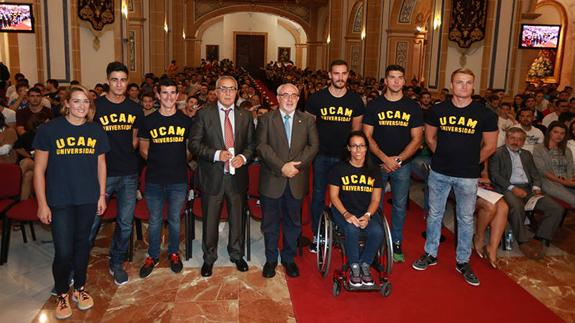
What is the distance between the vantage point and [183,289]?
14.1 ft

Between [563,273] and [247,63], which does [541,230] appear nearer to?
[563,273]

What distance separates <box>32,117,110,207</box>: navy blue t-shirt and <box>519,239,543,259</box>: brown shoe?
14.4ft

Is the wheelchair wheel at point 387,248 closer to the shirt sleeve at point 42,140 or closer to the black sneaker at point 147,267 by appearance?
the black sneaker at point 147,267

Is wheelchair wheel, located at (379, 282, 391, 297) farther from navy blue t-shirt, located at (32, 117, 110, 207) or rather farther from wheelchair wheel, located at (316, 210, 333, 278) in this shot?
navy blue t-shirt, located at (32, 117, 110, 207)

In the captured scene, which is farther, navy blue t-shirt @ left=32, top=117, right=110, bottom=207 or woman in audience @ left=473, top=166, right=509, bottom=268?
woman in audience @ left=473, top=166, right=509, bottom=268

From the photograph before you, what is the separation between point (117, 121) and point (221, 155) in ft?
2.95

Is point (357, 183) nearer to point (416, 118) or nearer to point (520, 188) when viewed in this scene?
point (416, 118)

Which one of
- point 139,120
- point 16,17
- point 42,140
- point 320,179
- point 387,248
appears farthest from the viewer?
point 16,17

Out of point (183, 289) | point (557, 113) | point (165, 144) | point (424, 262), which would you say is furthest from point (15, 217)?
point (557, 113)

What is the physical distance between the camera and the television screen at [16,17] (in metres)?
8.88

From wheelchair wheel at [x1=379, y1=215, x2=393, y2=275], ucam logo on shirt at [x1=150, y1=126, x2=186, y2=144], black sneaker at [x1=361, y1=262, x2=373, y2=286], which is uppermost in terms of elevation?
ucam logo on shirt at [x1=150, y1=126, x2=186, y2=144]

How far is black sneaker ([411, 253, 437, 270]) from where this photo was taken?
4797mm

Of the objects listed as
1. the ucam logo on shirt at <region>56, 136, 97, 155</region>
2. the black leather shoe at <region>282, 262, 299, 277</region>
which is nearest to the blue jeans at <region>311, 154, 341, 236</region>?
the black leather shoe at <region>282, 262, 299, 277</region>

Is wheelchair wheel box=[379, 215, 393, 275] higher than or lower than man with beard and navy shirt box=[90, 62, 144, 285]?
lower
